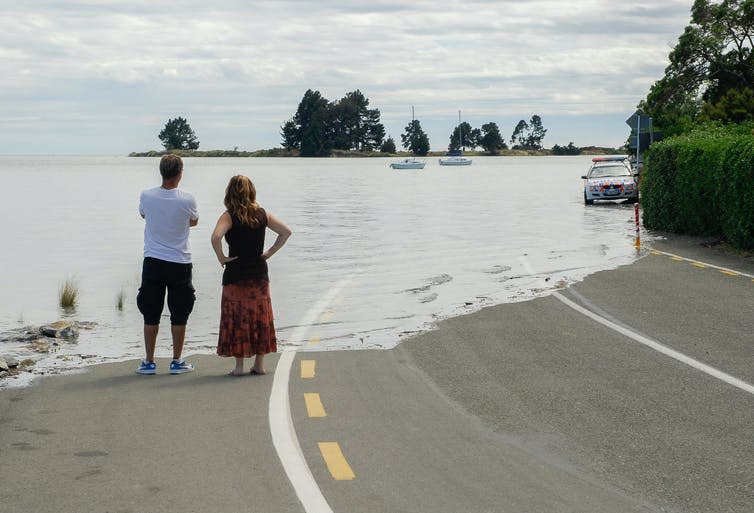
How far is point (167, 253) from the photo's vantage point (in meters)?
9.92

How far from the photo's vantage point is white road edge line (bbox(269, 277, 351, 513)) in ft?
20.0

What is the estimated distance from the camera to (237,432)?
770cm

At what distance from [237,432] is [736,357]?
5.33m

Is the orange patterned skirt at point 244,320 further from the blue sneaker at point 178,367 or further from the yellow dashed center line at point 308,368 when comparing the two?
the blue sneaker at point 178,367

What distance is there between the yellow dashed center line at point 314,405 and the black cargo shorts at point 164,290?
174 centimetres

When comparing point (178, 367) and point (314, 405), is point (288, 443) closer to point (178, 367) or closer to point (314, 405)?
point (314, 405)

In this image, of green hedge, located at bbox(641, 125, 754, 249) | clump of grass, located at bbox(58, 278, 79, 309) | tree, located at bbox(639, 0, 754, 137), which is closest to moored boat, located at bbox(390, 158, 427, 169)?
tree, located at bbox(639, 0, 754, 137)

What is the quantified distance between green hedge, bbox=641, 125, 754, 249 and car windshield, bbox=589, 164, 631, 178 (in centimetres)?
1418

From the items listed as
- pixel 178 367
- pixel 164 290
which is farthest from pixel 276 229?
pixel 178 367

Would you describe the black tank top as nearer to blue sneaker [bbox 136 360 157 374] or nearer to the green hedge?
blue sneaker [bbox 136 360 157 374]

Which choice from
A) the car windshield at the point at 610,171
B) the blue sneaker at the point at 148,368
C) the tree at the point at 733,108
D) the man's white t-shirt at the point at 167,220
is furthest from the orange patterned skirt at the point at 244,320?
the tree at the point at 733,108

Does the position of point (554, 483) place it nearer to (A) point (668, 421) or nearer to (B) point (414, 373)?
(A) point (668, 421)

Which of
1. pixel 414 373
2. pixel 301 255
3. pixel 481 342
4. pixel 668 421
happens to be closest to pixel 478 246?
pixel 301 255

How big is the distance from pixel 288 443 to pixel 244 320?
2.61 meters
